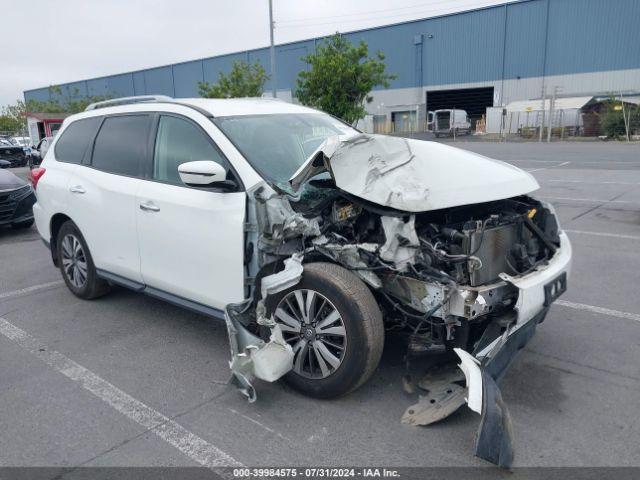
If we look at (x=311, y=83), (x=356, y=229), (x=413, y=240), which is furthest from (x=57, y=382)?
(x=311, y=83)

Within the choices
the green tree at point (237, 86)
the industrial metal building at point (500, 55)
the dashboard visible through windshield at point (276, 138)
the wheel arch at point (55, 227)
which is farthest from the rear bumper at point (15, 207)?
the industrial metal building at point (500, 55)

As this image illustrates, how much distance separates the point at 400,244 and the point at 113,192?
263 cm

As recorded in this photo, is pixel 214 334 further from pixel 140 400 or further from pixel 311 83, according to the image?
pixel 311 83

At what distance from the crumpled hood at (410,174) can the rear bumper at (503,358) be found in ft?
1.80

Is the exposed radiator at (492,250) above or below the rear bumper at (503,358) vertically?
above

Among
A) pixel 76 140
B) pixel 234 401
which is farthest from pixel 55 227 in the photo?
pixel 234 401

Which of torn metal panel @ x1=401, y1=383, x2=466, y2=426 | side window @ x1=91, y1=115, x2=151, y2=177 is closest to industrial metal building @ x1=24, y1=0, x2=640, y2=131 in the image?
side window @ x1=91, y1=115, x2=151, y2=177

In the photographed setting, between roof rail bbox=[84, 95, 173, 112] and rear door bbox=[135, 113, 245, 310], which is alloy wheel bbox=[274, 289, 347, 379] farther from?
roof rail bbox=[84, 95, 173, 112]

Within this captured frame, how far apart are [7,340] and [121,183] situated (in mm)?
1664

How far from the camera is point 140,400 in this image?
3.57 meters

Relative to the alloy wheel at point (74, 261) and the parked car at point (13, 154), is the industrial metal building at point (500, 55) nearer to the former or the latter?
the parked car at point (13, 154)

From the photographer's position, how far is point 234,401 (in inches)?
139

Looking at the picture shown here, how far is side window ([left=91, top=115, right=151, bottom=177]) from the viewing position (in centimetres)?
455

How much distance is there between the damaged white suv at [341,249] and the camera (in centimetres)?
320
